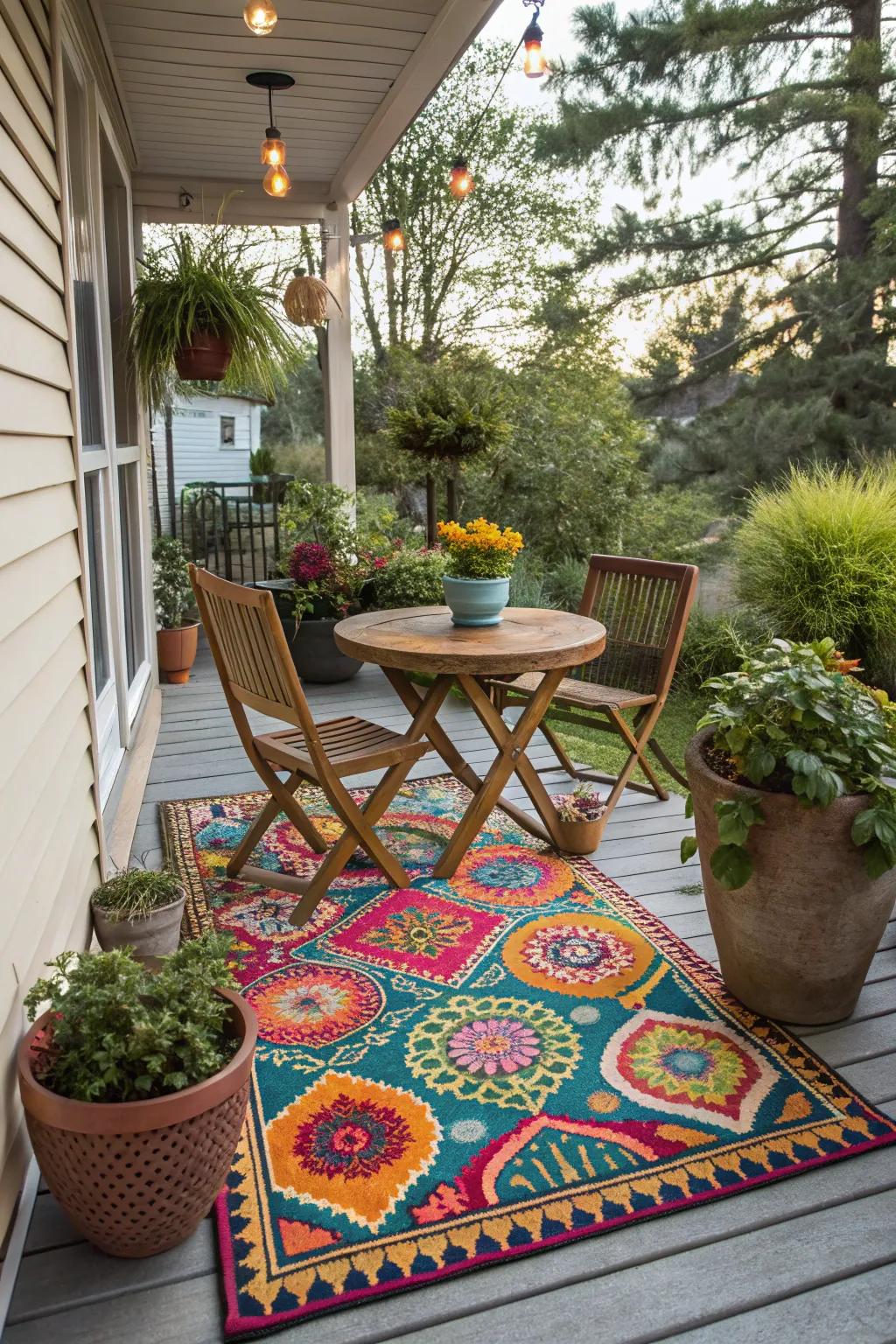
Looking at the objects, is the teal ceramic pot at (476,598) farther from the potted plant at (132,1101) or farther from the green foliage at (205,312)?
the green foliage at (205,312)

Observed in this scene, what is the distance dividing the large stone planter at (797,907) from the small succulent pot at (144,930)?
50.6 inches

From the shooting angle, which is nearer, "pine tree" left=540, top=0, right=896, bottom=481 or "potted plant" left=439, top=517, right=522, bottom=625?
"potted plant" left=439, top=517, right=522, bottom=625

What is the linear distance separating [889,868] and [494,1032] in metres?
0.96

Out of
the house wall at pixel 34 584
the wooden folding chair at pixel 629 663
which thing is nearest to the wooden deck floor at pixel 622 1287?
the house wall at pixel 34 584

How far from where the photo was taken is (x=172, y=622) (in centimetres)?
589

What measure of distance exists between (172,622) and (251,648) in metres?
3.20

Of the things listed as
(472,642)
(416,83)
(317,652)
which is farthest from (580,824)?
(416,83)

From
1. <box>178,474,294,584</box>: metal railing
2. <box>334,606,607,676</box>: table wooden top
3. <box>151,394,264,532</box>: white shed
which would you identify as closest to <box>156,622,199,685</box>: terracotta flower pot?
<box>178,474,294,584</box>: metal railing

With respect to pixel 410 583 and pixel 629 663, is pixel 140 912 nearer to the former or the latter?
pixel 629 663

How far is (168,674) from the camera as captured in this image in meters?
5.89

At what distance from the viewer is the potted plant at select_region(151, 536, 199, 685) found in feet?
19.1

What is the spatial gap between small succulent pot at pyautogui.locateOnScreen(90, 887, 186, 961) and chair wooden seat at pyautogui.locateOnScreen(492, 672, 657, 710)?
59.2 inches

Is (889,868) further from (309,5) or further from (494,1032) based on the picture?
(309,5)

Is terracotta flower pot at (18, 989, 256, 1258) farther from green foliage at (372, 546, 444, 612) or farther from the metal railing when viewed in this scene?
the metal railing
